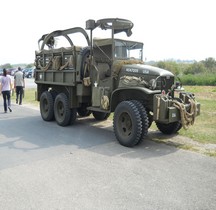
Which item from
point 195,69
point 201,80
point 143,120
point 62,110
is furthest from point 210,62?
point 143,120

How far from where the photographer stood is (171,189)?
4598 millimetres

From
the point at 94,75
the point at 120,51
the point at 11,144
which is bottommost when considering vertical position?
the point at 11,144

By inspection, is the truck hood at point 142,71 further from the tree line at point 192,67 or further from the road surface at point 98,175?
the tree line at point 192,67

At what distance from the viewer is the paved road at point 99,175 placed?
4.18m

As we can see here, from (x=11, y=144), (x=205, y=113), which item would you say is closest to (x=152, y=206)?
(x=11, y=144)

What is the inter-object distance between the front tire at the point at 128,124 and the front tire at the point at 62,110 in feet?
7.92

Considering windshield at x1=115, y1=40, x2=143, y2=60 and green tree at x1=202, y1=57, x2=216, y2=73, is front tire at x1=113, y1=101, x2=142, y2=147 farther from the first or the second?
green tree at x1=202, y1=57, x2=216, y2=73

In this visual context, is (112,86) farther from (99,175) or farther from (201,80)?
(201,80)

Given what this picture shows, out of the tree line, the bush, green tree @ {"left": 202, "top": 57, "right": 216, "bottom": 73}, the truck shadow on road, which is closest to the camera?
the truck shadow on road

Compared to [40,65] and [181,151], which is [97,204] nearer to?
[181,151]

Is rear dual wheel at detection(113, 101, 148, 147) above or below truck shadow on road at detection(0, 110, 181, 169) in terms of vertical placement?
above

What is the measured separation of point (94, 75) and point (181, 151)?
3.43 metres

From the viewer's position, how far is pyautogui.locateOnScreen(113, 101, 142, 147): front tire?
22.3 feet

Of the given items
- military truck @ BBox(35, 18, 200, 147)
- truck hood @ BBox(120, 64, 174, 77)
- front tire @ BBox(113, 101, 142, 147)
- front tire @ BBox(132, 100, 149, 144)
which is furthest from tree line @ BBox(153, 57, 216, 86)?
front tire @ BBox(132, 100, 149, 144)
